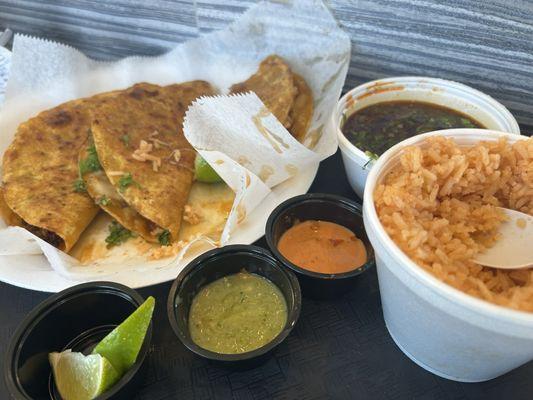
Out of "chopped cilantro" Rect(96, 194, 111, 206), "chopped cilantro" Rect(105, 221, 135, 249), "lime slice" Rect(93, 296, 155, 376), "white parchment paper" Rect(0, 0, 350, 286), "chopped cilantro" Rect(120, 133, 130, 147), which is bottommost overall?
"chopped cilantro" Rect(105, 221, 135, 249)

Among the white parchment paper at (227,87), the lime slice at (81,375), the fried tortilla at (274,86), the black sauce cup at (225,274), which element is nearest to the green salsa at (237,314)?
the black sauce cup at (225,274)

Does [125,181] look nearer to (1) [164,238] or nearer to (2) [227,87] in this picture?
(1) [164,238]

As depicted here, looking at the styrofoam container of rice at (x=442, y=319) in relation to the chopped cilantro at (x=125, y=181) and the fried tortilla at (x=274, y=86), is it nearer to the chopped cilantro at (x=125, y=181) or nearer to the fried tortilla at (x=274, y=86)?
the fried tortilla at (x=274, y=86)

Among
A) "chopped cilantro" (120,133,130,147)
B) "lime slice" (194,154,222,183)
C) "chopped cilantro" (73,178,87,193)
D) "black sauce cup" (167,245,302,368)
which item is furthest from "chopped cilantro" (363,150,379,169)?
"chopped cilantro" (73,178,87,193)

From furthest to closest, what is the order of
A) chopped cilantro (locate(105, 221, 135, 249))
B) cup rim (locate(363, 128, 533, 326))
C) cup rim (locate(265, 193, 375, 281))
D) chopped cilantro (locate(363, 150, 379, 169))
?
chopped cilantro (locate(105, 221, 135, 249)), chopped cilantro (locate(363, 150, 379, 169)), cup rim (locate(265, 193, 375, 281)), cup rim (locate(363, 128, 533, 326))

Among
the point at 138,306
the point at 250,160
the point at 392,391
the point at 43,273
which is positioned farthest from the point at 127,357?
the point at 250,160

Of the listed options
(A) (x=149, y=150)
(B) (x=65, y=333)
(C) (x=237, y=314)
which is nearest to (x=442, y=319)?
(C) (x=237, y=314)

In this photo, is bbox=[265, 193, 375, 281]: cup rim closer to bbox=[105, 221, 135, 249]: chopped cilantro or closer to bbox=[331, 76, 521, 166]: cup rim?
bbox=[331, 76, 521, 166]: cup rim
